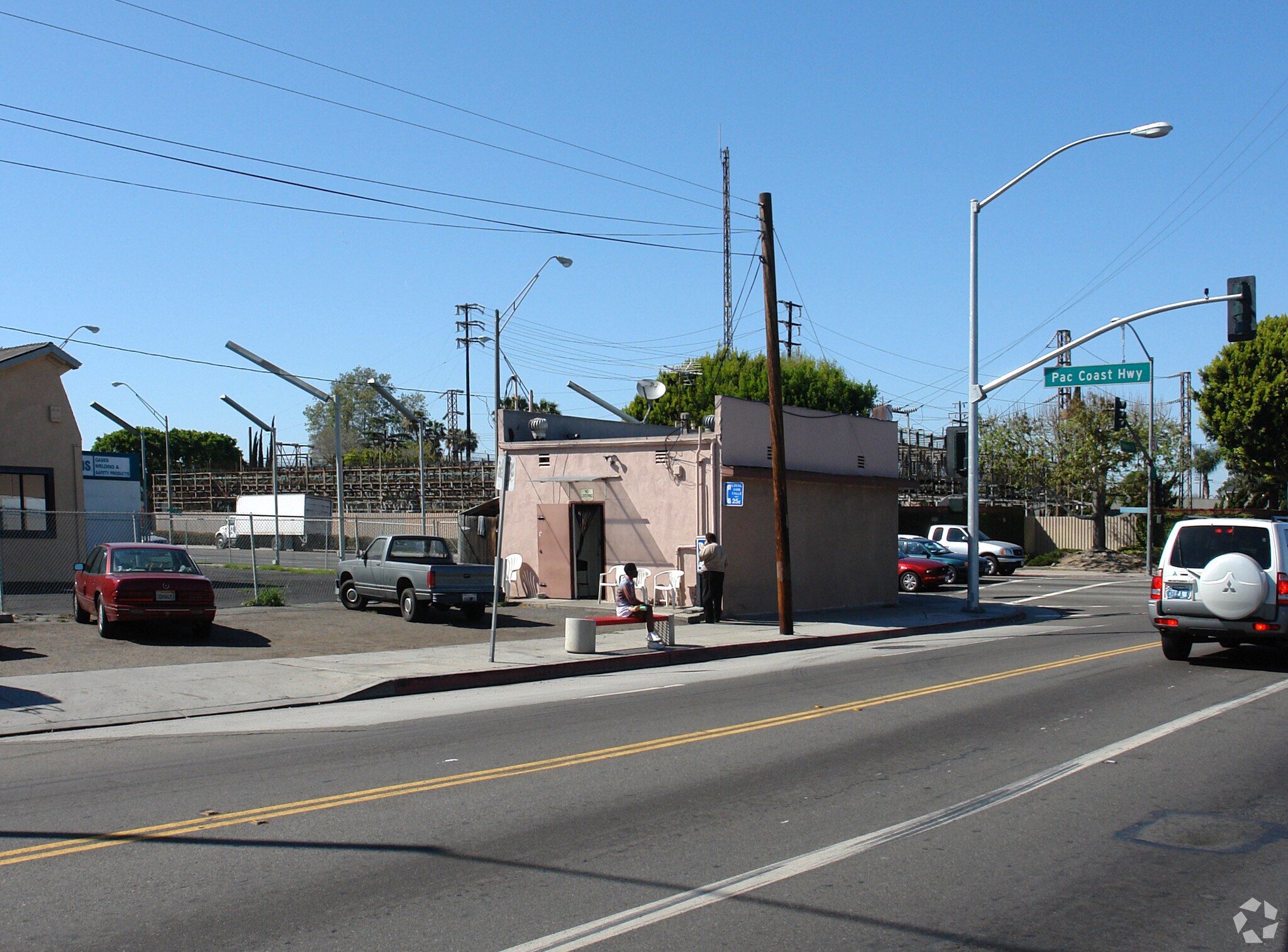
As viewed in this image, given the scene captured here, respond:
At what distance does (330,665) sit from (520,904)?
1056 cm

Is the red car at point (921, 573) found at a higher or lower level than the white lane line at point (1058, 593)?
higher

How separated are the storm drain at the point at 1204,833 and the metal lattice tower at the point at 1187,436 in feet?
159

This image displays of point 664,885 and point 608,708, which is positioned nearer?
point 664,885

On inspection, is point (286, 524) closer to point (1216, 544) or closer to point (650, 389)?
point (650, 389)

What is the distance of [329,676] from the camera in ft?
46.8

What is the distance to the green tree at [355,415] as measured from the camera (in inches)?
3799

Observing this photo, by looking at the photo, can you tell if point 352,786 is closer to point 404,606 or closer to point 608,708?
point 608,708

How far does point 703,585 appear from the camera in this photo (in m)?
21.5

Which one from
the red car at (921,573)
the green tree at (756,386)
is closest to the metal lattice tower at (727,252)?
the green tree at (756,386)

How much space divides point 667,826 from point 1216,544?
36.5 feet

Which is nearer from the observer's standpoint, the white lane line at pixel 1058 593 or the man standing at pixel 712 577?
the man standing at pixel 712 577

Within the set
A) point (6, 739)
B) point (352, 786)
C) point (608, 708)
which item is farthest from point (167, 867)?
point (608, 708)

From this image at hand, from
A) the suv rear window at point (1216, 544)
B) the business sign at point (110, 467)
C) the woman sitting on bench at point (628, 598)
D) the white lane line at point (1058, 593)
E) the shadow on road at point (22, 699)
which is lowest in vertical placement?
the white lane line at point (1058, 593)

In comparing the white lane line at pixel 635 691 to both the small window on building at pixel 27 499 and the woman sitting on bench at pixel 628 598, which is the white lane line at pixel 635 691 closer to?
the woman sitting on bench at pixel 628 598
